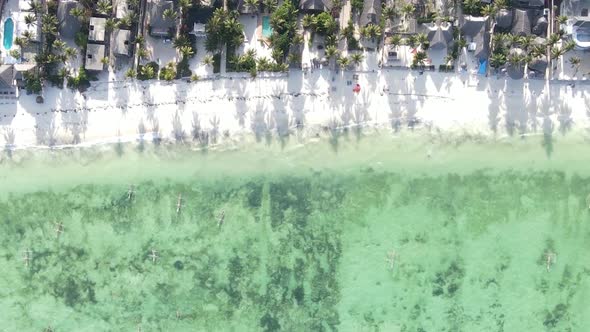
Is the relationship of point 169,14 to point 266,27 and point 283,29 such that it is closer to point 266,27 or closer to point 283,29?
point 266,27

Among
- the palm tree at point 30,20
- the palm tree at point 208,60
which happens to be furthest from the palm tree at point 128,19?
the palm tree at point 30,20

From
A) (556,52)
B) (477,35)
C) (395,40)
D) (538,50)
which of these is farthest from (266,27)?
(556,52)

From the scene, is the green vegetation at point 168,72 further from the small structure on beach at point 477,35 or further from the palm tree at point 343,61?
the small structure on beach at point 477,35

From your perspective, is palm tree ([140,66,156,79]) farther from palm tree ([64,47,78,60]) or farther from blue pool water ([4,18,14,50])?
blue pool water ([4,18,14,50])

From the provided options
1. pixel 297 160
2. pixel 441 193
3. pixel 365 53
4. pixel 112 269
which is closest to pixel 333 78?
pixel 365 53

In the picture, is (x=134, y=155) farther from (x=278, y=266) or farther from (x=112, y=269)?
(x=278, y=266)

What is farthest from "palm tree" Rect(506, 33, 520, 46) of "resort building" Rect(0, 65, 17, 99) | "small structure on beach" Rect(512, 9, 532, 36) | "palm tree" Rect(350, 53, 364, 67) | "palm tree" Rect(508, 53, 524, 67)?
"resort building" Rect(0, 65, 17, 99)

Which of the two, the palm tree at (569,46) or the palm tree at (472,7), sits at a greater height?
the palm tree at (472,7)
